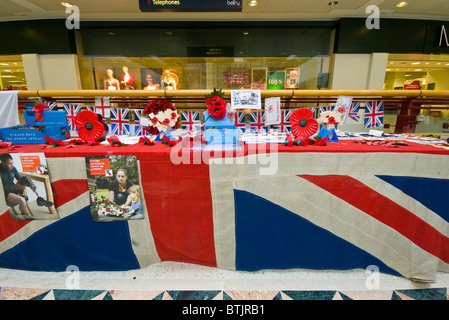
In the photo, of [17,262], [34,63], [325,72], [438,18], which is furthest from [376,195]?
[34,63]

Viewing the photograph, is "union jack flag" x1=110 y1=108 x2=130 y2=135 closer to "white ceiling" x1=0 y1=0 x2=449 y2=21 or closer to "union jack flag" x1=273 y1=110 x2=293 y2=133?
"union jack flag" x1=273 y1=110 x2=293 y2=133

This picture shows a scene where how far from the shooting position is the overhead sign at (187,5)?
3.04m

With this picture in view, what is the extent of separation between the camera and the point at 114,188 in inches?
50.4

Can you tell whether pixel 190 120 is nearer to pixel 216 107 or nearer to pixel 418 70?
pixel 216 107

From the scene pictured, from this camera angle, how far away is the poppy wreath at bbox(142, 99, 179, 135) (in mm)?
1448

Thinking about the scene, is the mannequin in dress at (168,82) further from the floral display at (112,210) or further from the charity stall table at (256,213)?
the floral display at (112,210)

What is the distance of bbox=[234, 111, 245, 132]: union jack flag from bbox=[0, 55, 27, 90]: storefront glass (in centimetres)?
608

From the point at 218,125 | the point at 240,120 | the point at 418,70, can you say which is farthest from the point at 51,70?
the point at 418,70

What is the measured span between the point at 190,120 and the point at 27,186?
1.16 m


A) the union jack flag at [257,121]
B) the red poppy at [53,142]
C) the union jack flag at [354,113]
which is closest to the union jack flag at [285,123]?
the union jack flag at [257,121]

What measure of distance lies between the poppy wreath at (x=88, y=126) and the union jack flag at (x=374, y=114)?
1957 millimetres

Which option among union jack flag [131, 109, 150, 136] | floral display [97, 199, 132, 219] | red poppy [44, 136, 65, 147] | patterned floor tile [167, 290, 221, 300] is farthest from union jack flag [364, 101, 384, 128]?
red poppy [44, 136, 65, 147]

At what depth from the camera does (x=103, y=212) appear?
1315 millimetres

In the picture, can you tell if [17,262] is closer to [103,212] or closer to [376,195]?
[103,212]
